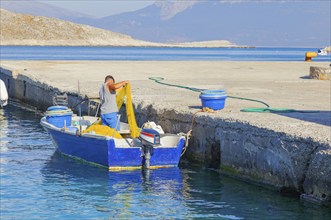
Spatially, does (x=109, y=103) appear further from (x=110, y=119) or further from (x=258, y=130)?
(x=258, y=130)

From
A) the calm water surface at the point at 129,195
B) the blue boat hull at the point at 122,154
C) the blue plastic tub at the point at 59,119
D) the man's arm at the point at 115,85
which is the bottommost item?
the calm water surface at the point at 129,195

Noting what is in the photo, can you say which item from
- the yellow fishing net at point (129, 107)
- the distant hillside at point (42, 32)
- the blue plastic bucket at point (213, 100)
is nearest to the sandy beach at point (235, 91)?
the blue plastic bucket at point (213, 100)

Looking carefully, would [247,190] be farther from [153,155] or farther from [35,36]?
[35,36]

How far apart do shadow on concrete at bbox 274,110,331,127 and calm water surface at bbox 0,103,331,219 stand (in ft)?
7.75

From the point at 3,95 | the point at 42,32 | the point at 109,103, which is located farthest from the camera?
the point at 42,32

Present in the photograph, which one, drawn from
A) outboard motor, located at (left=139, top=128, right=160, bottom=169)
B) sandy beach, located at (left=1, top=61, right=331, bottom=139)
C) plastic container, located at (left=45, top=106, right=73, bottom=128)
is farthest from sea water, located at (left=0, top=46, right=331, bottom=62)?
outboard motor, located at (left=139, top=128, right=160, bottom=169)

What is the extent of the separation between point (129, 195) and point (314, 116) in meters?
5.30

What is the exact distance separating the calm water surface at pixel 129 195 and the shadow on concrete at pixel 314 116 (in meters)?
2.36

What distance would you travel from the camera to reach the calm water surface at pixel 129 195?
14.4m

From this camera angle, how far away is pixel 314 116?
1880 centimetres

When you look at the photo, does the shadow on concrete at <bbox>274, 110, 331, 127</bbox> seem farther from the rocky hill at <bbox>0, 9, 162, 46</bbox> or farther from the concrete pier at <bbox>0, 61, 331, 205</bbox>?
the rocky hill at <bbox>0, 9, 162, 46</bbox>

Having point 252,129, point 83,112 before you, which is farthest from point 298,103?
point 83,112

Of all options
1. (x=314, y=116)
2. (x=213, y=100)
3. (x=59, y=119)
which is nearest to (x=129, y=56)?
(x=59, y=119)

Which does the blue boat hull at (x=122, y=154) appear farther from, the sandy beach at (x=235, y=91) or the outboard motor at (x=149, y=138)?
the sandy beach at (x=235, y=91)
